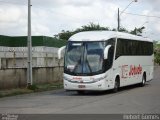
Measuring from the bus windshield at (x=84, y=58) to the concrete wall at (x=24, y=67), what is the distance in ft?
16.0

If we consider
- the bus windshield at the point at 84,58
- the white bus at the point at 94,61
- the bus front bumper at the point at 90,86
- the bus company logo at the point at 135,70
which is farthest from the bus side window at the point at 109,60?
the bus company logo at the point at 135,70

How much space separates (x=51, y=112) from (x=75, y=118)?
81.7 inches

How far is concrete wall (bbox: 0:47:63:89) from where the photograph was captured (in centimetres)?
2922

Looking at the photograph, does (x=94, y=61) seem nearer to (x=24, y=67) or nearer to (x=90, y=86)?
(x=90, y=86)

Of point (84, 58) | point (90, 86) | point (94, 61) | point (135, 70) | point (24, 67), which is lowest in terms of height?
point (90, 86)

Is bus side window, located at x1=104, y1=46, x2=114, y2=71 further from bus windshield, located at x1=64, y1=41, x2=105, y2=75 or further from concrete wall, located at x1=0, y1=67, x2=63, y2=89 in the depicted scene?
concrete wall, located at x1=0, y1=67, x2=63, y2=89

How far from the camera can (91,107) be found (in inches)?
728

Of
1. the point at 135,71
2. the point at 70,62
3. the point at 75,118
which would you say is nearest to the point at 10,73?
the point at 70,62

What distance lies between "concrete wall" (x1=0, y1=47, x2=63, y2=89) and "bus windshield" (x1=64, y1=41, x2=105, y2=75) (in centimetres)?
488

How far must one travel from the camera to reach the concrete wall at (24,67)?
95.9ft

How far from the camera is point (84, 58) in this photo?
2514 centimetres

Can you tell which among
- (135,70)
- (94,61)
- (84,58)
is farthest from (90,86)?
(135,70)

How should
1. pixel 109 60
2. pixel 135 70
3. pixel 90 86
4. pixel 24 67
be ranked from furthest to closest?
pixel 24 67
pixel 135 70
pixel 109 60
pixel 90 86

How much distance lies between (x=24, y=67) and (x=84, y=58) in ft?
26.1
